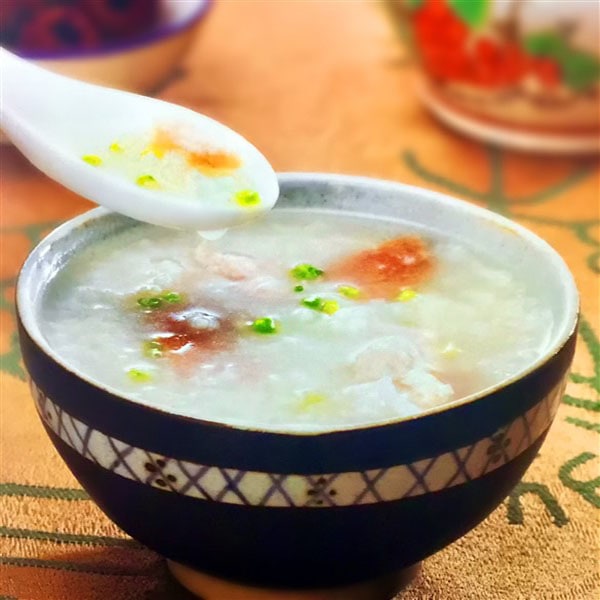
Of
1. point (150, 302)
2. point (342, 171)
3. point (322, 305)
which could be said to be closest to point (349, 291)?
point (322, 305)

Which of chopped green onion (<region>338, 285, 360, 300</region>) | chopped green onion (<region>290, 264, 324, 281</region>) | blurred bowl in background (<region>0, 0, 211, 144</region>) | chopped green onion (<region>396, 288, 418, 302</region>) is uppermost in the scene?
chopped green onion (<region>396, 288, 418, 302</region>)

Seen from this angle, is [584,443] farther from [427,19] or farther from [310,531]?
[427,19]

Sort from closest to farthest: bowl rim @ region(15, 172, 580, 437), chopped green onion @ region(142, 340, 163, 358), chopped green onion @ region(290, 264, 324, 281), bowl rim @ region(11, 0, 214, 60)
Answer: bowl rim @ region(15, 172, 580, 437)
chopped green onion @ region(142, 340, 163, 358)
chopped green onion @ region(290, 264, 324, 281)
bowl rim @ region(11, 0, 214, 60)

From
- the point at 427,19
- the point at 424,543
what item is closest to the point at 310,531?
the point at 424,543

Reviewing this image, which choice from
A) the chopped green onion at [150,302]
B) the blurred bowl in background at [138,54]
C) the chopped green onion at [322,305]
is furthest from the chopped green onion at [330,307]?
the blurred bowl in background at [138,54]

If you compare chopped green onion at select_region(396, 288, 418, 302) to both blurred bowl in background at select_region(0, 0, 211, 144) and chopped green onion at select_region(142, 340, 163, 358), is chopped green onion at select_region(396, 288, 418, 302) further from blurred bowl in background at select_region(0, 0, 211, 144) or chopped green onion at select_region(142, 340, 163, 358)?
blurred bowl in background at select_region(0, 0, 211, 144)

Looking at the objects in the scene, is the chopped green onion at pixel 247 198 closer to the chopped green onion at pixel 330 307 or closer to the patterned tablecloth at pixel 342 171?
the chopped green onion at pixel 330 307

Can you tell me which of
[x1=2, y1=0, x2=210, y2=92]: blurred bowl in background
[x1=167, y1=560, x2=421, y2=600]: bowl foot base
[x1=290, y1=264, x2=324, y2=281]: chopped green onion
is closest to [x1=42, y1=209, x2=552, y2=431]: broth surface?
[x1=290, y1=264, x2=324, y2=281]: chopped green onion
